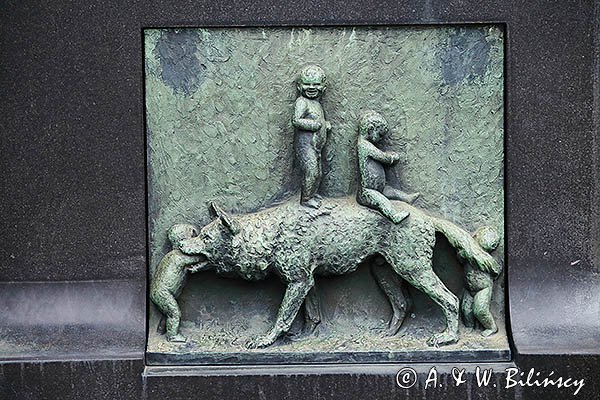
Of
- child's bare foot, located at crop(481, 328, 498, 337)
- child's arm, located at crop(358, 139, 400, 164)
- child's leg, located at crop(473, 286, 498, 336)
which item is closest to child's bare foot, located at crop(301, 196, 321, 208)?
child's arm, located at crop(358, 139, 400, 164)

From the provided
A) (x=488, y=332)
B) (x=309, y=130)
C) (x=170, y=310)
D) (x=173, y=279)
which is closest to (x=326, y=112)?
(x=309, y=130)

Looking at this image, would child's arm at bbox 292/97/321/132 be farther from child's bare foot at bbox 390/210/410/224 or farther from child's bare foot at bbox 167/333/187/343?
child's bare foot at bbox 167/333/187/343

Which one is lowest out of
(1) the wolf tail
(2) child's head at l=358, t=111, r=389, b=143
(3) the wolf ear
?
(1) the wolf tail

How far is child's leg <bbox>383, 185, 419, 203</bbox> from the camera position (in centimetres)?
509

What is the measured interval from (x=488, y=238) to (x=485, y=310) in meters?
0.32

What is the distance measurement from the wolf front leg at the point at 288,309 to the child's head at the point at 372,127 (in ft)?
2.23

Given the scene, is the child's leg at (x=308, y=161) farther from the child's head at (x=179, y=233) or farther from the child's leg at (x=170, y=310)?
the child's leg at (x=170, y=310)

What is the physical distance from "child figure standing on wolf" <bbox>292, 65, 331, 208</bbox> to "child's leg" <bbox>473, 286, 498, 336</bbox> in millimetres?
833

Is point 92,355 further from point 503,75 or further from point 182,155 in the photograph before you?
point 503,75

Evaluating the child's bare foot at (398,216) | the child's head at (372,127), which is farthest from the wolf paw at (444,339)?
the child's head at (372,127)

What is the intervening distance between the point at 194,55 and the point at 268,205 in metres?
0.75

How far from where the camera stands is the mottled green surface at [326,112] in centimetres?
510

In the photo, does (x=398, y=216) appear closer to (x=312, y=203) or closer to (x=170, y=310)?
(x=312, y=203)

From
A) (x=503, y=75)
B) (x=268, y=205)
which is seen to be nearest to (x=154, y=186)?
(x=268, y=205)
